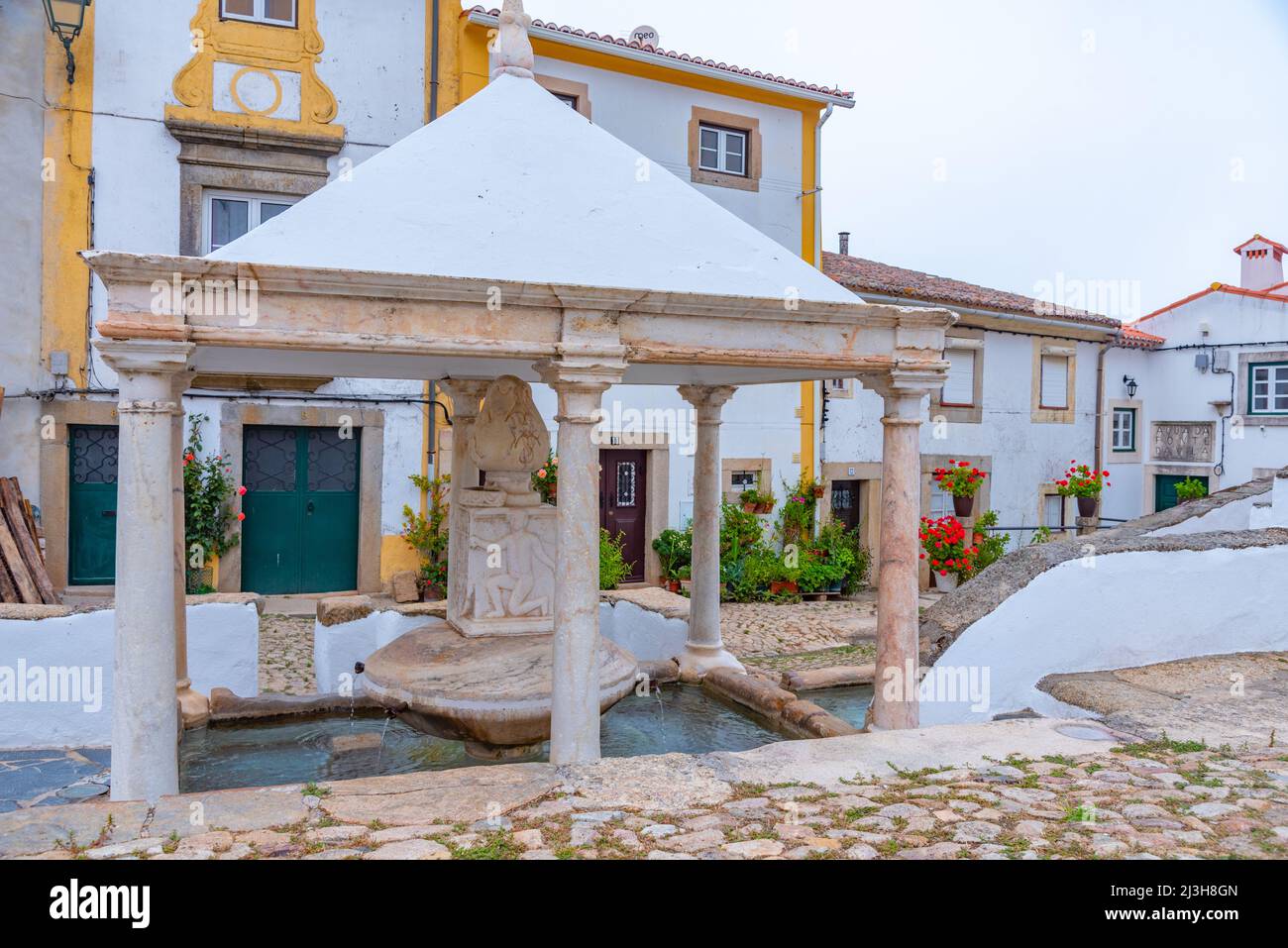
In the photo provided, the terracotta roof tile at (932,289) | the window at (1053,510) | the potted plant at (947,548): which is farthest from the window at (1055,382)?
the potted plant at (947,548)

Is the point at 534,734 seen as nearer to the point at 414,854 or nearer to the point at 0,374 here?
the point at 414,854

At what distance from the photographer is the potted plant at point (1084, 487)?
1574 cm

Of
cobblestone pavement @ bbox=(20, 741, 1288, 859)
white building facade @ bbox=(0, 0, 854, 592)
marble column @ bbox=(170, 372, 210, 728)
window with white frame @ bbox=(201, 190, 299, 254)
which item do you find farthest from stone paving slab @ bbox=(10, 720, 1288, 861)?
window with white frame @ bbox=(201, 190, 299, 254)

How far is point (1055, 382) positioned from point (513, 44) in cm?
1394

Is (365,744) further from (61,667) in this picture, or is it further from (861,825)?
(861,825)

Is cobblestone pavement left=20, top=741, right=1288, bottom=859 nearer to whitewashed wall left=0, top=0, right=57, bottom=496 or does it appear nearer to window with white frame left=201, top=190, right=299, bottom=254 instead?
whitewashed wall left=0, top=0, right=57, bottom=496

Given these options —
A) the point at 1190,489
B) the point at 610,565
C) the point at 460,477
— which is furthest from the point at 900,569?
the point at 1190,489

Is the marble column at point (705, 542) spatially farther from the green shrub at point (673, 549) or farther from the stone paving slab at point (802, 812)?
the green shrub at point (673, 549)

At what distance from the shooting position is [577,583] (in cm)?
468

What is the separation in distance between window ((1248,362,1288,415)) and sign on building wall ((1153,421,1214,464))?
2.90 ft

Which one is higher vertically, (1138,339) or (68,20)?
(68,20)

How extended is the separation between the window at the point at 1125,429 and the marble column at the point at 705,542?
46.9 feet

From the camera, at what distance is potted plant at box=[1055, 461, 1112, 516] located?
15.7 metres
